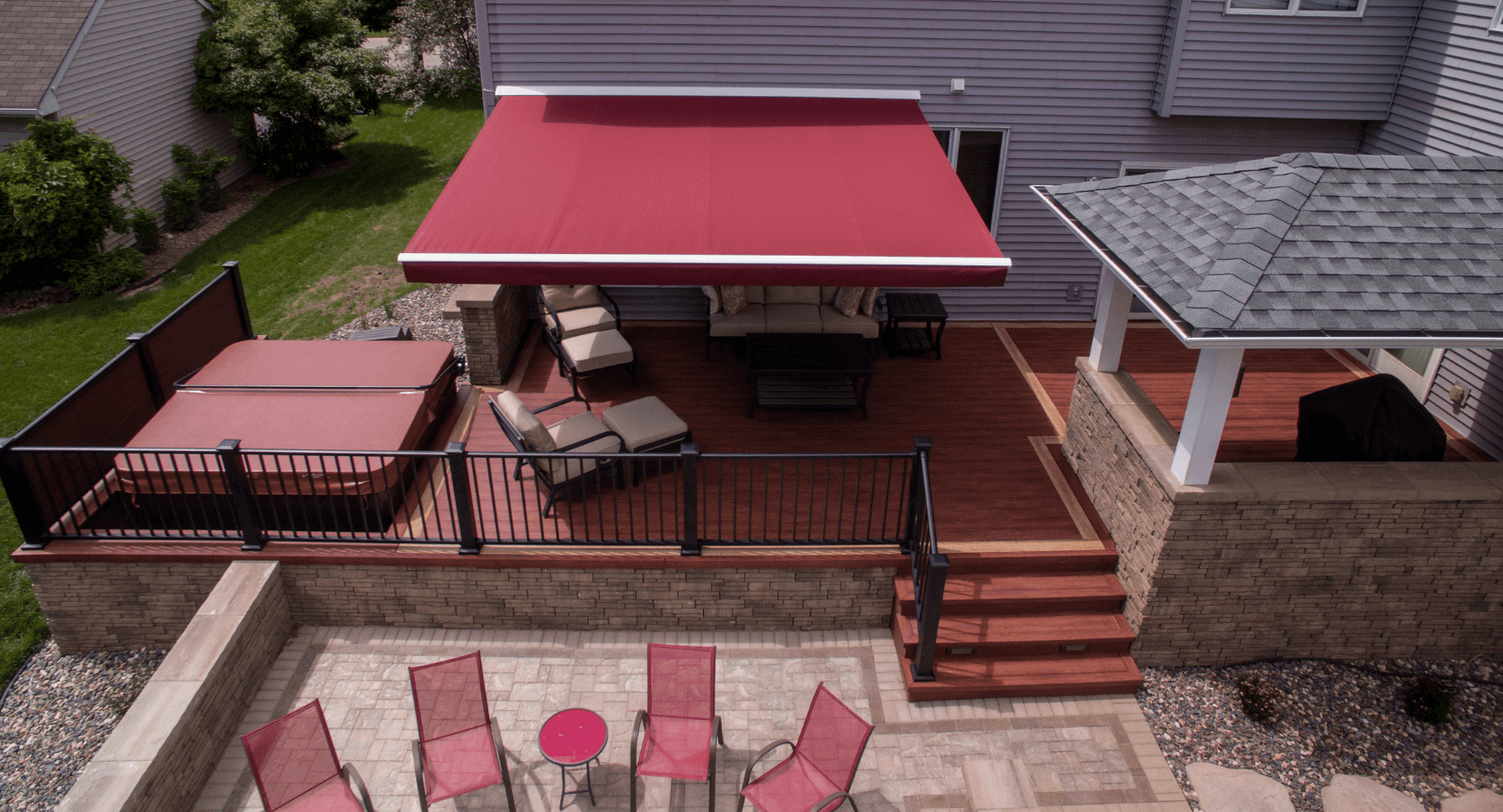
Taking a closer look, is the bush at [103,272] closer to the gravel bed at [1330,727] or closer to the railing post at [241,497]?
the railing post at [241,497]

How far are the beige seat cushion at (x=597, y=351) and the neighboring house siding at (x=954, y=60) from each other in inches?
135

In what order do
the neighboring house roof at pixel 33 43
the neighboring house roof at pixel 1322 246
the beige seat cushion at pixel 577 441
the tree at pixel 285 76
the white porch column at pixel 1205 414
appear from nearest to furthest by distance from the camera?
the neighboring house roof at pixel 1322 246 → the white porch column at pixel 1205 414 → the beige seat cushion at pixel 577 441 → the neighboring house roof at pixel 33 43 → the tree at pixel 285 76

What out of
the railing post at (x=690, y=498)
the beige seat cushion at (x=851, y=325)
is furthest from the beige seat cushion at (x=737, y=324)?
the railing post at (x=690, y=498)

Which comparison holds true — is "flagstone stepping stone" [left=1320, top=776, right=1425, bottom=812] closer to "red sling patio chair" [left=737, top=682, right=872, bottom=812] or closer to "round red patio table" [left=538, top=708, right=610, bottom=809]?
"red sling patio chair" [left=737, top=682, right=872, bottom=812]

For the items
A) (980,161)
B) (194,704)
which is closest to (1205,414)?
(980,161)

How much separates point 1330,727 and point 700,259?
22.9ft

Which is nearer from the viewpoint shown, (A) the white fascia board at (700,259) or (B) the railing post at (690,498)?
(A) the white fascia board at (700,259)

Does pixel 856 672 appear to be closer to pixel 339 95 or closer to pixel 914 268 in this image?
pixel 914 268

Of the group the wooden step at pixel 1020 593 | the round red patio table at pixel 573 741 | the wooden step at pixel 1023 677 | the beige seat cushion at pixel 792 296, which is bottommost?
the wooden step at pixel 1023 677

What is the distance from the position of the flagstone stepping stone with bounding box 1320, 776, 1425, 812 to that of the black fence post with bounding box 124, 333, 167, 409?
39.9ft

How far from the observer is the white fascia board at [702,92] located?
10.8 m

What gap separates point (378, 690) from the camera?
7930 millimetres

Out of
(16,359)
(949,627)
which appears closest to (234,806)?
(949,627)

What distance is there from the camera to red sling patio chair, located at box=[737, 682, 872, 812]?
6328 millimetres
